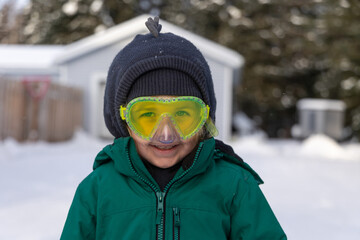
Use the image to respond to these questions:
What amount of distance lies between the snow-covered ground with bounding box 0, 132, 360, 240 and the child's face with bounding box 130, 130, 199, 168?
231cm

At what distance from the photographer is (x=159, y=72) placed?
1.77 metres

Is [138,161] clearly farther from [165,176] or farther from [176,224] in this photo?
[176,224]

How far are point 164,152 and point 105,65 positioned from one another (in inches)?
587

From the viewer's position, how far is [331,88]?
23203 mm

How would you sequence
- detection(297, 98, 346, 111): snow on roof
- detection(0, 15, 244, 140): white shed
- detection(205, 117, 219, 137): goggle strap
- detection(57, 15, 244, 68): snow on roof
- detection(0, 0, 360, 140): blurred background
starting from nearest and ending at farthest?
1. detection(205, 117, 219, 137): goggle strap
2. detection(57, 15, 244, 68): snow on roof
3. detection(0, 15, 244, 140): white shed
4. detection(297, 98, 346, 111): snow on roof
5. detection(0, 0, 360, 140): blurred background

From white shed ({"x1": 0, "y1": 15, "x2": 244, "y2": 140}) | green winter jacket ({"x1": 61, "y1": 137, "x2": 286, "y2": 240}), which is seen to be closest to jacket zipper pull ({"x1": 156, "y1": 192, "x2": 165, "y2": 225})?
green winter jacket ({"x1": 61, "y1": 137, "x2": 286, "y2": 240})

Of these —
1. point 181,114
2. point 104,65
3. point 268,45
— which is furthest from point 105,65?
point 181,114

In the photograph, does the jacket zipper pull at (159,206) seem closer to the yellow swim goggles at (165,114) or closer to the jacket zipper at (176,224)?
the jacket zipper at (176,224)

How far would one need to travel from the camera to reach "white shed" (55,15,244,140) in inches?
597

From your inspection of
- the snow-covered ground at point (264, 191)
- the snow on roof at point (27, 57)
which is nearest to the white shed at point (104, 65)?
the snow on roof at point (27, 57)

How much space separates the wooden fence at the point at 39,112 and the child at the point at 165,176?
9327mm

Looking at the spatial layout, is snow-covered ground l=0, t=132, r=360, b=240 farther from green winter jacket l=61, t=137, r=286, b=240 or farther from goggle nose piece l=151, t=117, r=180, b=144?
goggle nose piece l=151, t=117, r=180, b=144

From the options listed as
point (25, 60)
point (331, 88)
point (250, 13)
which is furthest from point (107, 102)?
point (250, 13)

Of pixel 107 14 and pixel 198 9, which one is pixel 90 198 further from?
pixel 107 14
